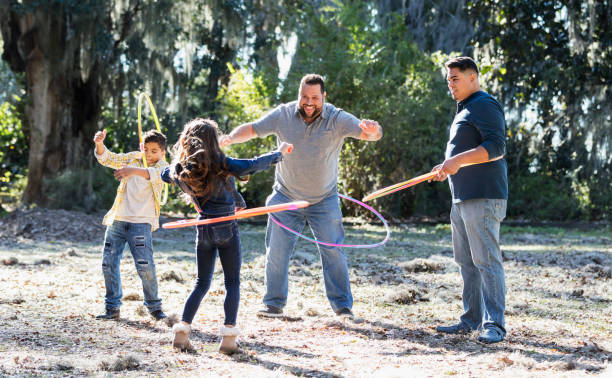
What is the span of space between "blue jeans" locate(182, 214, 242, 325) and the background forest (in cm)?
1174

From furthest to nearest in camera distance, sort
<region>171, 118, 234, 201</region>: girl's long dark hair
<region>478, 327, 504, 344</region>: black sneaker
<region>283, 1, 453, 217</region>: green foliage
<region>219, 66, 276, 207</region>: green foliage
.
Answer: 1. <region>219, 66, 276, 207</region>: green foliage
2. <region>283, 1, 453, 217</region>: green foliage
3. <region>478, 327, 504, 344</region>: black sneaker
4. <region>171, 118, 234, 201</region>: girl's long dark hair

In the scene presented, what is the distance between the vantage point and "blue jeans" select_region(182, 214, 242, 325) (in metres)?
4.28

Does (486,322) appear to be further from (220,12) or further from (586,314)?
(220,12)

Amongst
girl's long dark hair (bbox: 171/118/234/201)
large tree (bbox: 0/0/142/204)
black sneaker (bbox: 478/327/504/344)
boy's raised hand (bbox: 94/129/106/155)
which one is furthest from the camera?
large tree (bbox: 0/0/142/204)

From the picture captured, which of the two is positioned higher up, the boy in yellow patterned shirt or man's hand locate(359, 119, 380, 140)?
man's hand locate(359, 119, 380, 140)

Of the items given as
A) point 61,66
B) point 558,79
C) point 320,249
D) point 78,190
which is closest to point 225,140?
point 320,249

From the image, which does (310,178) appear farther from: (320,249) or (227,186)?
(227,186)

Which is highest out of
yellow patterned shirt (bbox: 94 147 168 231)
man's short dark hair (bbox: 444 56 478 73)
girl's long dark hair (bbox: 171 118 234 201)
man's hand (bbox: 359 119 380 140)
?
man's short dark hair (bbox: 444 56 478 73)

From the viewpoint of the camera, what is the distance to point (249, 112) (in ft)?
54.4

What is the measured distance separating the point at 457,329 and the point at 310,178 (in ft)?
5.28

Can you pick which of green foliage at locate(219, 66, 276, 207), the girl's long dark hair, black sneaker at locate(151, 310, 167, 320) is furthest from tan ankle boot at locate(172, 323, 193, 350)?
green foliage at locate(219, 66, 276, 207)

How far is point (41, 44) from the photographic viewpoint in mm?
15805

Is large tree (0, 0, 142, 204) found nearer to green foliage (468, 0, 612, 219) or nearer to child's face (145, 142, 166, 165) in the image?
green foliage (468, 0, 612, 219)

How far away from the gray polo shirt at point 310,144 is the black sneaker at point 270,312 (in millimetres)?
918
